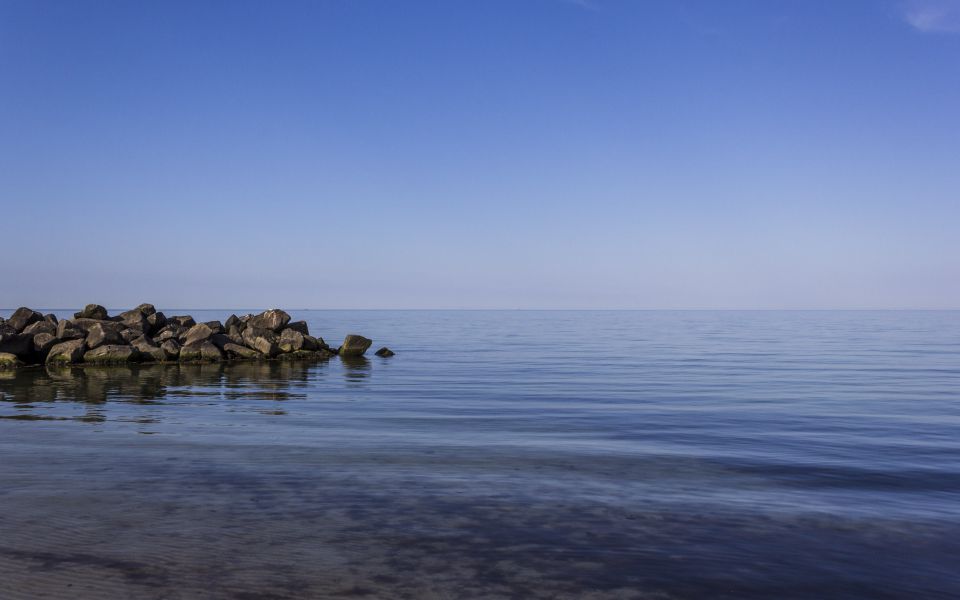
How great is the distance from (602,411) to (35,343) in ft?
99.7

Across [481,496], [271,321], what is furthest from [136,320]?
[481,496]

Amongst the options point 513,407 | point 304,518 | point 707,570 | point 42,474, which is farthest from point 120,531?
point 513,407

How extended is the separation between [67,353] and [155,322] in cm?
681

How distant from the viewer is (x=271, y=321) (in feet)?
140

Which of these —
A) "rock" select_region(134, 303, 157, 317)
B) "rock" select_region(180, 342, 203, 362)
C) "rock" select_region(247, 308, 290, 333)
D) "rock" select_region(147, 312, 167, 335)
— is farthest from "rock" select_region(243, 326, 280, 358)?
"rock" select_region(134, 303, 157, 317)

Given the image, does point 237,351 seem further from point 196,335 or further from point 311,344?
point 311,344

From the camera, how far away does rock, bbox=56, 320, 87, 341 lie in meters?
35.6

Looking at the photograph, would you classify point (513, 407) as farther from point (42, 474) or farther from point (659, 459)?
point (42, 474)

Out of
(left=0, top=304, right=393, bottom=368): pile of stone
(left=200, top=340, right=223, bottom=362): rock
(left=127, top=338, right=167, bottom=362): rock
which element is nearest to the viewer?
(left=0, top=304, right=393, bottom=368): pile of stone

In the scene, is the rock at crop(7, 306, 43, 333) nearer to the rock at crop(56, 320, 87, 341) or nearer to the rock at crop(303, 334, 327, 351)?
the rock at crop(56, 320, 87, 341)

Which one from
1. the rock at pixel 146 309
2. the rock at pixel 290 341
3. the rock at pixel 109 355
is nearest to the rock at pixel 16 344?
the rock at pixel 109 355

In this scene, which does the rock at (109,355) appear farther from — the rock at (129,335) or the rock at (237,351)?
the rock at (237,351)

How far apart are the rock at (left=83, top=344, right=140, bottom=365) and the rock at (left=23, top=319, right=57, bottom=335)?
2951 mm

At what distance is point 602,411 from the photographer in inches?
735
